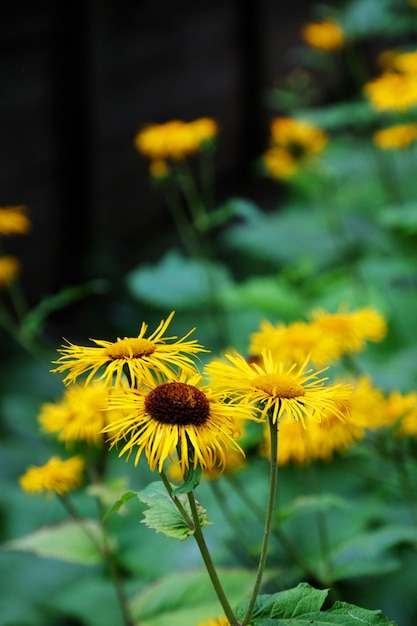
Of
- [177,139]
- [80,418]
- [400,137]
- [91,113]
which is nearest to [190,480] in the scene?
[80,418]

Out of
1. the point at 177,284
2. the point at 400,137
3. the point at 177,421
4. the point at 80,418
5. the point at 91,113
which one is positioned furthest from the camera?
the point at 91,113

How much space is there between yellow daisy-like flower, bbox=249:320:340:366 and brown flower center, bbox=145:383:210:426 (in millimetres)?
409

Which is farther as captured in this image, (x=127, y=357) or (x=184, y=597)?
(x=184, y=597)

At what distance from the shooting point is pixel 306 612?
0.68 m

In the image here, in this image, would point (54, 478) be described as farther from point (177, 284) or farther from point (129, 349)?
point (177, 284)

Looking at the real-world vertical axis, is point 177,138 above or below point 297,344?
above

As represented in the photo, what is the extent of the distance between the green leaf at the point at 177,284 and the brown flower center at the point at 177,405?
121 centimetres

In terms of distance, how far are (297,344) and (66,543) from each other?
0.46m

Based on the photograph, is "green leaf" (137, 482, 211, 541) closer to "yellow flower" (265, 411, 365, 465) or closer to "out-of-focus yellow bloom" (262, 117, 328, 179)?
"yellow flower" (265, 411, 365, 465)

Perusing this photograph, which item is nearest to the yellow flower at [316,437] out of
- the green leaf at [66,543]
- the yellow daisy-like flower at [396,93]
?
the green leaf at [66,543]

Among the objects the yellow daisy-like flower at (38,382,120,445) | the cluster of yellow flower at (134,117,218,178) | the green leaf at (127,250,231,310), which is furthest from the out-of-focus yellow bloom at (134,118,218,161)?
the yellow daisy-like flower at (38,382,120,445)

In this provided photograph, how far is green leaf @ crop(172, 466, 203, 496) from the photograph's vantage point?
0.60 meters

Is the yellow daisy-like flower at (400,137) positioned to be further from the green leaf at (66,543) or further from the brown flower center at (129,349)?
the brown flower center at (129,349)

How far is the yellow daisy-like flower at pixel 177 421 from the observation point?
599mm
